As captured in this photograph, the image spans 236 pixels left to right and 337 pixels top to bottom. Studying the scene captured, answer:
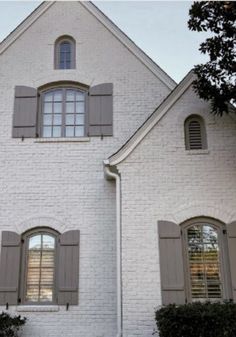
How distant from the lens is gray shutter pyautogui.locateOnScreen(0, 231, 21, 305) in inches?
415

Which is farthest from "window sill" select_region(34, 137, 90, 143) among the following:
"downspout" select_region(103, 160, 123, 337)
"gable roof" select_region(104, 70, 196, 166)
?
"gable roof" select_region(104, 70, 196, 166)

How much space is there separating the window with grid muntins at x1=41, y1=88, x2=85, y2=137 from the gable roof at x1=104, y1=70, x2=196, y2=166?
2.00 meters

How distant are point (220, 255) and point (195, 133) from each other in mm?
Result: 3015

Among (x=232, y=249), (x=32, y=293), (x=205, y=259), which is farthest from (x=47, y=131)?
(x=232, y=249)

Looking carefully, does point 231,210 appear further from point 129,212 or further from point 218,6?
point 218,6

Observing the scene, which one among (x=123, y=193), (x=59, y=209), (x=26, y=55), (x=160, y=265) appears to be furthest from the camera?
(x=26, y=55)

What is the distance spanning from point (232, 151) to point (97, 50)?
16.8 ft

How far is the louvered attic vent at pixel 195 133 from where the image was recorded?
1084cm

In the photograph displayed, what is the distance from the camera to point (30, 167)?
11711 mm

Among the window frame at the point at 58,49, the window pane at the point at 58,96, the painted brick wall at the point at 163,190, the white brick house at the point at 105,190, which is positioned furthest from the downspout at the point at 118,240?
the window frame at the point at 58,49

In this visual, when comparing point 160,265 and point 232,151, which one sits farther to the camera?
point 232,151

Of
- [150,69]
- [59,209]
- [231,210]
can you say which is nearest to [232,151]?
[231,210]

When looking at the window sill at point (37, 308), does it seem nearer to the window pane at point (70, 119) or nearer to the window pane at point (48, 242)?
the window pane at point (48, 242)

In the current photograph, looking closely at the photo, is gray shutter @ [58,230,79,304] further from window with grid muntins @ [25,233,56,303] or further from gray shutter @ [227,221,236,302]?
gray shutter @ [227,221,236,302]
